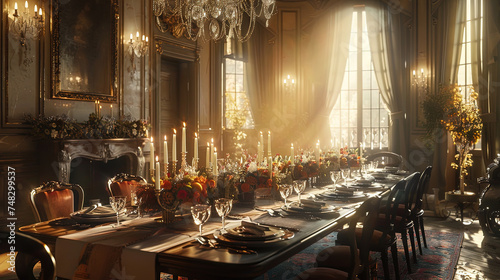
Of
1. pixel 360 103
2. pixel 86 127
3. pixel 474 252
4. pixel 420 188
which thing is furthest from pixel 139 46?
pixel 474 252

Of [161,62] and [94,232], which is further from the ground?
[161,62]

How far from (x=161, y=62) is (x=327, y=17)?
3.88 meters

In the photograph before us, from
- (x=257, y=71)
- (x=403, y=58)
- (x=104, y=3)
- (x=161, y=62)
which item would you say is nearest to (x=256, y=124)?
(x=257, y=71)

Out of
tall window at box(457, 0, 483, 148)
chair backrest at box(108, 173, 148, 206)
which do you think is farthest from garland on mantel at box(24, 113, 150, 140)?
tall window at box(457, 0, 483, 148)

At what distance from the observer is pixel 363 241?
8.06ft

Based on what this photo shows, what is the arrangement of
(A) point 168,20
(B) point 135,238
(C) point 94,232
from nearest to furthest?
(B) point 135,238 → (C) point 94,232 → (A) point 168,20

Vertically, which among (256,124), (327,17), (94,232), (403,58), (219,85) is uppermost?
(327,17)

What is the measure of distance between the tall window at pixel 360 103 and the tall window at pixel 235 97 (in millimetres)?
1992

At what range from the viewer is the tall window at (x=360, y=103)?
895 cm

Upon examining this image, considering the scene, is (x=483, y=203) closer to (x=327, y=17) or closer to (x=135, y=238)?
(x=135, y=238)

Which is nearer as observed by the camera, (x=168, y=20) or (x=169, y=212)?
(x=169, y=212)

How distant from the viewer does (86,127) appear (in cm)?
529

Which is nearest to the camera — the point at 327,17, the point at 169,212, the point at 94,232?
the point at 94,232

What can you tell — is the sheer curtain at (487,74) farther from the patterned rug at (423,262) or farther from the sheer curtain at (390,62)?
the patterned rug at (423,262)
